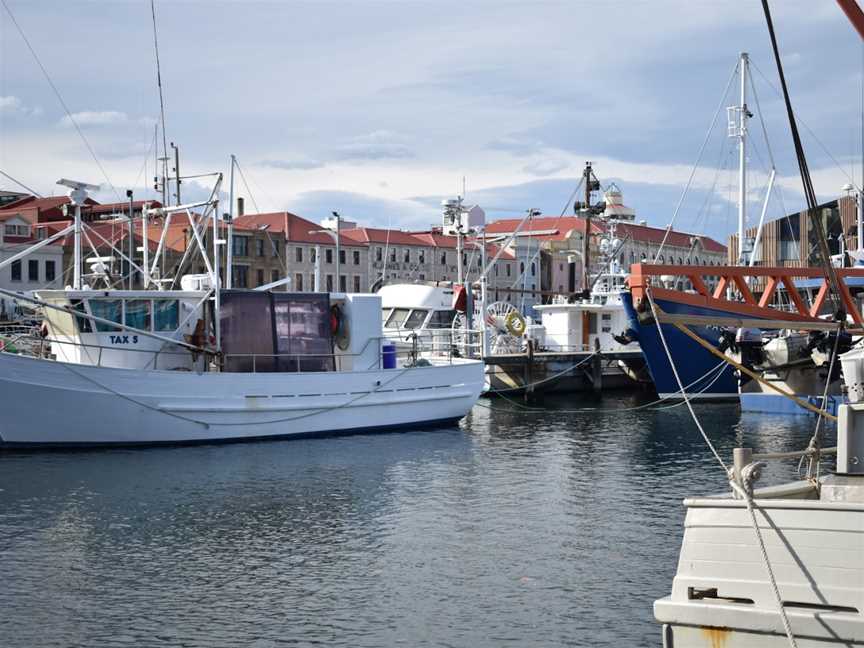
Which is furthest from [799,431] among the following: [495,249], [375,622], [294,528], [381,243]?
[495,249]

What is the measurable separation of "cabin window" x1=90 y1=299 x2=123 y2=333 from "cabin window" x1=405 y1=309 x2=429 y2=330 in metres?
19.3

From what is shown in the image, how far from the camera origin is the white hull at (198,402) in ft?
92.3

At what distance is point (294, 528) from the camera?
65.9 ft

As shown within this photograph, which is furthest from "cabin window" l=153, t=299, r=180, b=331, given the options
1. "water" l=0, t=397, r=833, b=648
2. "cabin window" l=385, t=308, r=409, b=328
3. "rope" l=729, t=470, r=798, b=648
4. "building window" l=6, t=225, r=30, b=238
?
"building window" l=6, t=225, r=30, b=238

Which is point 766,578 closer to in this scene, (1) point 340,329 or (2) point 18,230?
(1) point 340,329

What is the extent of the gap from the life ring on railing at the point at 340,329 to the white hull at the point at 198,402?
1161mm

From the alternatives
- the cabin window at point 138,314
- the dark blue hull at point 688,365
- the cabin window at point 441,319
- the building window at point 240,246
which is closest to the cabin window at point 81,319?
the cabin window at point 138,314

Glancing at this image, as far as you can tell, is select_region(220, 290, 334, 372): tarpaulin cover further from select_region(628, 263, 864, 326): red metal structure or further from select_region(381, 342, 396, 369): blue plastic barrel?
select_region(628, 263, 864, 326): red metal structure

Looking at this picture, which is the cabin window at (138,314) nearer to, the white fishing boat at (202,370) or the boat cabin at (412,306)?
the white fishing boat at (202,370)

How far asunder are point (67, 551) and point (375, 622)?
662 cm

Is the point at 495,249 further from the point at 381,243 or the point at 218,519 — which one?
the point at 218,519

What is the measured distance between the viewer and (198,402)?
30.2m

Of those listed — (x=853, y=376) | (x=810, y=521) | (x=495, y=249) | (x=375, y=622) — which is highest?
(x=495, y=249)

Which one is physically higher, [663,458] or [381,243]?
[381,243]
